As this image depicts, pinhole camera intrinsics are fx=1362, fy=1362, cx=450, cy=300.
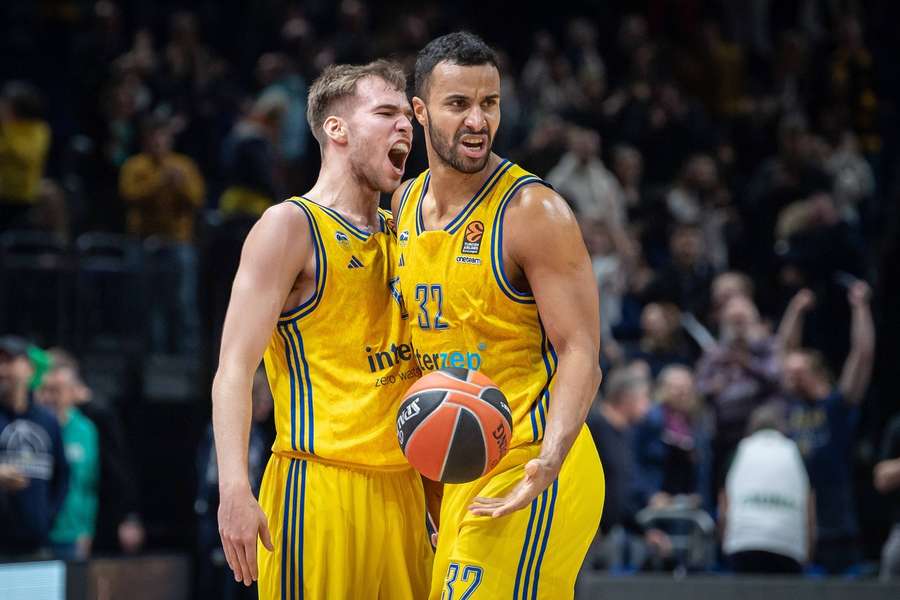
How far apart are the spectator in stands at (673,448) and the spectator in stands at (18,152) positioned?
585 cm

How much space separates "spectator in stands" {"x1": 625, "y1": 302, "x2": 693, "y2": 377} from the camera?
1135cm

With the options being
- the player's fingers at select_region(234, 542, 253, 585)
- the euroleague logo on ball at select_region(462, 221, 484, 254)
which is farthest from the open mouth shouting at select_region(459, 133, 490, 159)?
the player's fingers at select_region(234, 542, 253, 585)

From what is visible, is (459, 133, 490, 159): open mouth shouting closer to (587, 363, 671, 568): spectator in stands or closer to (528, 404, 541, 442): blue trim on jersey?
(528, 404, 541, 442): blue trim on jersey

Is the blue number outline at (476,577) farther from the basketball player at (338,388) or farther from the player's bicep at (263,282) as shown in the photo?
the player's bicep at (263,282)

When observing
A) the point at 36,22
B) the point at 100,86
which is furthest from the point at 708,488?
the point at 36,22

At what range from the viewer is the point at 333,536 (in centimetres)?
494

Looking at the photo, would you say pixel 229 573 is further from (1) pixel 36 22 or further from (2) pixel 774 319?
(1) pixel 36 22

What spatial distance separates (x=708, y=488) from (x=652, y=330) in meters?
1.58

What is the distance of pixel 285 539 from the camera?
16.3 ft

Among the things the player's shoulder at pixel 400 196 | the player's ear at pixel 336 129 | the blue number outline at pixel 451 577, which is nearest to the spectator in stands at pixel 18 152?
the player's ear at pixel 336 129

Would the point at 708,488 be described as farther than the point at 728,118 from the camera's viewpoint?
No

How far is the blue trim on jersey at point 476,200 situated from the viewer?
4.82 metres

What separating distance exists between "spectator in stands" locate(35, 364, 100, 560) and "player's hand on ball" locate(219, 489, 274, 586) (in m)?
5.33

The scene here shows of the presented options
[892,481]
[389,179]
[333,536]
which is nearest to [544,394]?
[333,536]
